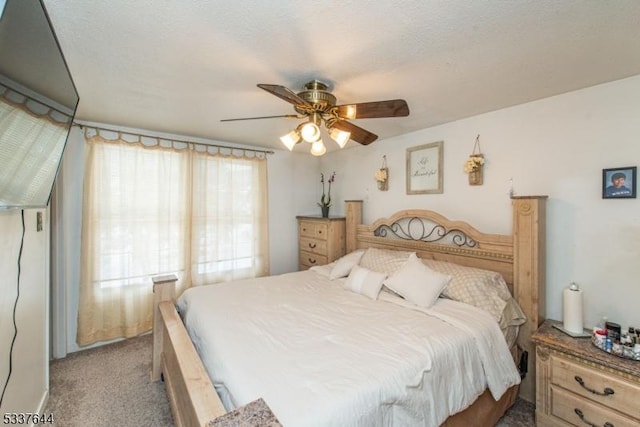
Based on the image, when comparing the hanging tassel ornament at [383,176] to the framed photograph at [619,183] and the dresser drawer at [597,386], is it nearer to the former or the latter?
the framed photograph at [619,183]

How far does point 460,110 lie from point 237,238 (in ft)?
9.72

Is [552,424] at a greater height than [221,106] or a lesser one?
lesser

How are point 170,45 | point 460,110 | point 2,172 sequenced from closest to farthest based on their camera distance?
1. point 2,172
2. point 170,45
3. point 460,110

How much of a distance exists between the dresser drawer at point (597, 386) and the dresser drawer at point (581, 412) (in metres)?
0.03

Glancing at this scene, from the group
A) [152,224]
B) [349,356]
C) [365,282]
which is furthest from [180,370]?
[152,224]

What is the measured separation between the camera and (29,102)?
103cm

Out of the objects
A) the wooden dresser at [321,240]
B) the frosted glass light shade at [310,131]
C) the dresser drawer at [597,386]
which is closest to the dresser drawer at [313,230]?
the wooden dresser at [321,240]

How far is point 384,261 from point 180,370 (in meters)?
1.87

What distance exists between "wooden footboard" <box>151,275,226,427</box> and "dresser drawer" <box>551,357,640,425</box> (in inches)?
80.7

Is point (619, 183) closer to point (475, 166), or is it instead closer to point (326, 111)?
point (475, 166)

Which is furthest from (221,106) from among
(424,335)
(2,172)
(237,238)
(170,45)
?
(424,335)

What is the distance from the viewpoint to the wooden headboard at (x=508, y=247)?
2.01 meters

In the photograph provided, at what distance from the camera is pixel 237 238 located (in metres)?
3.64

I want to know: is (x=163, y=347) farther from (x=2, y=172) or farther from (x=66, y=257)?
(x=2, y=172)
